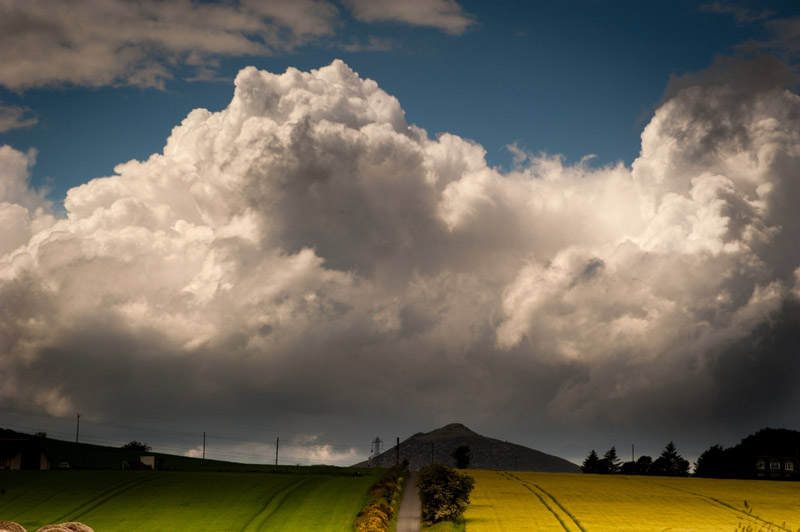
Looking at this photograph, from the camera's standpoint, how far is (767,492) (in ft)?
400

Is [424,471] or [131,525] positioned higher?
[424,471]

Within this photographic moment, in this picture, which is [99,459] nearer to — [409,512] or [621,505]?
[409,512]

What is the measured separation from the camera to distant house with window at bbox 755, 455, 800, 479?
191 m

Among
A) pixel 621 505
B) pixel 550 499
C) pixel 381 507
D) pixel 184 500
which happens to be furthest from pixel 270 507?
pixel 621 505

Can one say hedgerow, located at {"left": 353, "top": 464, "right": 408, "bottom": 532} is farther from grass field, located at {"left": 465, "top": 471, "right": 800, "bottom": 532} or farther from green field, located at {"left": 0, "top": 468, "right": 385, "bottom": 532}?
grass field, located at {"left": 465, "top": 471, "right": 800, "bottom": 532}

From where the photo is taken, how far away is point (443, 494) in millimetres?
83938

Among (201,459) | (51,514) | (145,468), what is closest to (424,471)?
(51,514)

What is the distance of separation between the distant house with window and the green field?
109 m

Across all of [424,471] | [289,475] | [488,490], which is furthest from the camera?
[289,475]

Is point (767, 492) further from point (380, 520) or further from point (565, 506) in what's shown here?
point (380, 520)

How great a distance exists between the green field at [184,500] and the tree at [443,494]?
25.6 feet

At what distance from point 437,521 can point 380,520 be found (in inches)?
307

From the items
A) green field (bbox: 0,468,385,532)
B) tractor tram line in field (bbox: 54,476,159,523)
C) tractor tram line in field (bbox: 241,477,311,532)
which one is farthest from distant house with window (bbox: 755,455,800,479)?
tractor tram line in field (bbox: 54,476,159,523)

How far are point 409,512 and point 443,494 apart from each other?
6.54 metres
